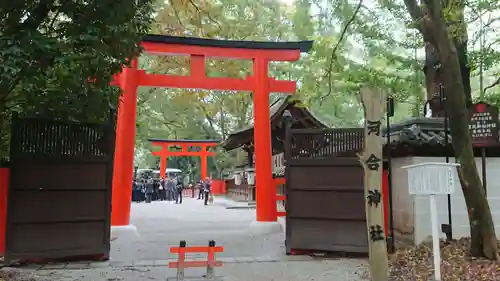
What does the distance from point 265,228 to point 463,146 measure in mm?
6616

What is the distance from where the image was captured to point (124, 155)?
1165 centimetres

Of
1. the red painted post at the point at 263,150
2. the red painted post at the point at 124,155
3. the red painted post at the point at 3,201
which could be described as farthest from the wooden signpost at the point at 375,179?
the red painted post at the point at 124,155

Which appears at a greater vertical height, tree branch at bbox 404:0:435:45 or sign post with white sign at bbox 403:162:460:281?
tree branch at bbox 404:0:435:45

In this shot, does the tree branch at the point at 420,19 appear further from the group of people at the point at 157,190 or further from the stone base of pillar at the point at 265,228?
the group of people at the point at 157,190

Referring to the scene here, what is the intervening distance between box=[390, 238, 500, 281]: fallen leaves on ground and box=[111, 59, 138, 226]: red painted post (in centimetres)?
689

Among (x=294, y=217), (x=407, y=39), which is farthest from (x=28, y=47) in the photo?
(x=407, y=39)

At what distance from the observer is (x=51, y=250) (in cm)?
793

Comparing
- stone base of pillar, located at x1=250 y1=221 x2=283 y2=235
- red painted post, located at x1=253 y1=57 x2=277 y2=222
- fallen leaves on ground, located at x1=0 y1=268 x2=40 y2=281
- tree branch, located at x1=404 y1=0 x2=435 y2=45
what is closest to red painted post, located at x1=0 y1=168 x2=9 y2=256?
fallen leaves on ground, located at x1=0 y1=268 x2=40 y2=281

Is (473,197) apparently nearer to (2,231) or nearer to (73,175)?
(73,175)

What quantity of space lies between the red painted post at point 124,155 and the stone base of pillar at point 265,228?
3482mm

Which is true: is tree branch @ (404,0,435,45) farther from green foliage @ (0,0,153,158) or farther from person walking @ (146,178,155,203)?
person walking @ (146,178,155,203)

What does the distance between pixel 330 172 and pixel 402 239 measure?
2.03 m

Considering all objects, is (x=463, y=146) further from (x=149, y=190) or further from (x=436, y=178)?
(x=149, y=190)

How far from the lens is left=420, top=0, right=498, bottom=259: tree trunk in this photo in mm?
6922
